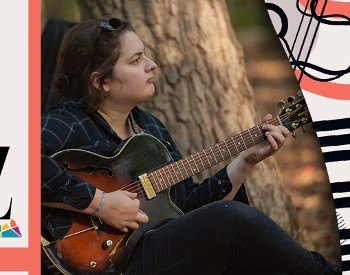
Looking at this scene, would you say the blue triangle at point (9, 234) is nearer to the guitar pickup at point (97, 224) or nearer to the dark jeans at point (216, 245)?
the guitar pickup at point (97, 224)

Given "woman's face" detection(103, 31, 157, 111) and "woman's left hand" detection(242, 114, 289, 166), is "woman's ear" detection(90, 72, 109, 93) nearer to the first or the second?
"woman's face" detection(103, 31, 157, 111)

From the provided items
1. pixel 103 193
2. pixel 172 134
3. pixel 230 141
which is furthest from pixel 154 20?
pixel 103 193

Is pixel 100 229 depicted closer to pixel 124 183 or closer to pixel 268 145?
pixel 124 183

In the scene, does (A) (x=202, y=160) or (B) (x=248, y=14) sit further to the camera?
(B) (x=248, y=14)

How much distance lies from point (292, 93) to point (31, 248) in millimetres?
1161

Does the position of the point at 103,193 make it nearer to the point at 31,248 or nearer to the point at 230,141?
the point at 31,248

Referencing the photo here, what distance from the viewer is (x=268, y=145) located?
106 inches

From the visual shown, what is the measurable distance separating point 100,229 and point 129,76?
532 mm

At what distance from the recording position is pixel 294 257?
8.29ft

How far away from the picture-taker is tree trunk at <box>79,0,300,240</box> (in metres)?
3.13

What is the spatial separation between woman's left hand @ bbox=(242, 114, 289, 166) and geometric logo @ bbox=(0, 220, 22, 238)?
0.80m

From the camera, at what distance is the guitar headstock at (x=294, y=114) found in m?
2.73

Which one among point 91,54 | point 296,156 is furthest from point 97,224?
point 296,156

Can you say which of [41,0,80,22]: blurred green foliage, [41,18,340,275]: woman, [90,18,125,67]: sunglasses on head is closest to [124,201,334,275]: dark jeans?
[41,18,340,275]: woman
